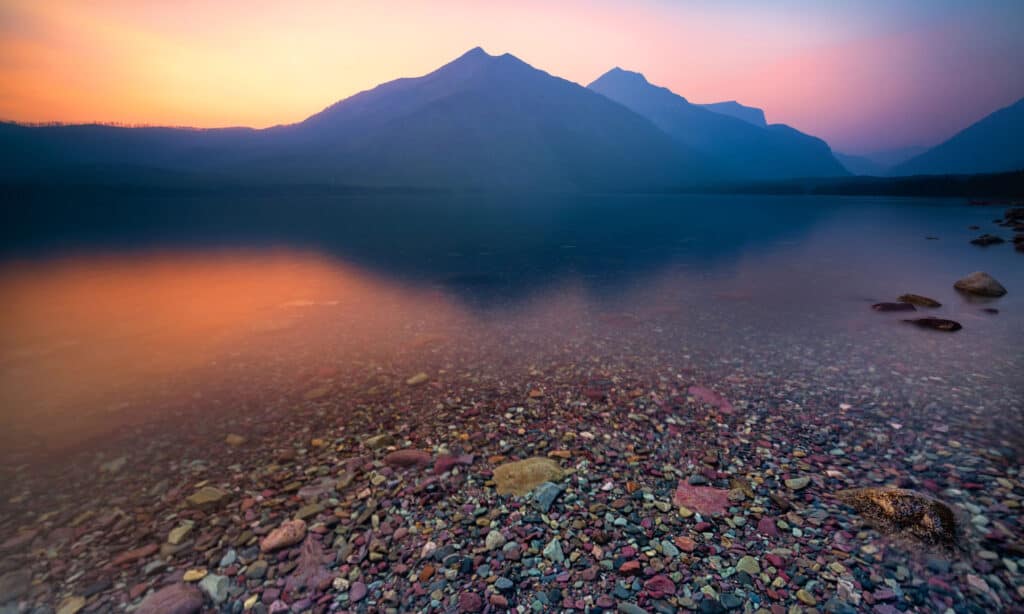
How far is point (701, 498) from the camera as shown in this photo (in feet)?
24.7

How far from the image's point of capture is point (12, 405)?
11.6 meters

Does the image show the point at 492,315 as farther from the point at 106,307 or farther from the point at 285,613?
the point at 106,307

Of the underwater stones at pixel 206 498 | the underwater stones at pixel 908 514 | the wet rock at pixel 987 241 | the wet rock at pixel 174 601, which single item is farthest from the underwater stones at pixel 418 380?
the wet rock at pixel 987 241

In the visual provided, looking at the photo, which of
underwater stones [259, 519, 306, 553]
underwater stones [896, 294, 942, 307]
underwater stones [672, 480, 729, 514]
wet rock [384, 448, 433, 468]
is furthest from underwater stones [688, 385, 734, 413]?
underwater stones [896, 294, 942, 307]

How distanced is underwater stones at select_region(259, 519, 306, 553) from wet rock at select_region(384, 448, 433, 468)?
6.62 ft

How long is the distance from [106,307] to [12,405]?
14070 mm

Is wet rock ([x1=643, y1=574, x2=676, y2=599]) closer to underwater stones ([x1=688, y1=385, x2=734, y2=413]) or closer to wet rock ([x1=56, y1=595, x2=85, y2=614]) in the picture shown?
underwater stones ([x1=688, y1=385, x2=734, y2=413])

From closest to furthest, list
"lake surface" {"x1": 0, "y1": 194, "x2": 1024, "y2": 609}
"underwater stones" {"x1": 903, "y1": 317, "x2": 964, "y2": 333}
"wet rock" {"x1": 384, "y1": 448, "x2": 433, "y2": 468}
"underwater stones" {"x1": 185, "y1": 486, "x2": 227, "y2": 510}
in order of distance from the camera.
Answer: "underwater stones" {"x1": 185, "y1": 486, "x2": 227, "y2": 510}
"wet rock" {"x1": 384, "y1": 448, "x2": 433, "y2": 468}
"lake surface" {"x1": 0, "y1": 194, "x2": 1024, "y2": 609}
"underwater stones" {"x1": 903, "y1": 317, "x2": 964, "y2": 333}

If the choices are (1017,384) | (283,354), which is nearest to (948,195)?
(1017,384)

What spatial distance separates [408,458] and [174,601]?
3997 millimetres

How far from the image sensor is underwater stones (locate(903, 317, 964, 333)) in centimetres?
1675

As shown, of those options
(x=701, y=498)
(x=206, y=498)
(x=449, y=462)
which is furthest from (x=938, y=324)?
(x=206, y=498)

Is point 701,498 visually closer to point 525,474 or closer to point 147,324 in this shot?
point 525,474

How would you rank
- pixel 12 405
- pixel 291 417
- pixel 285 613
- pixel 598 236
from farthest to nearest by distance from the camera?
pixel 598 236, pixel 12 405, pixel 291 417, pixel 285 613
